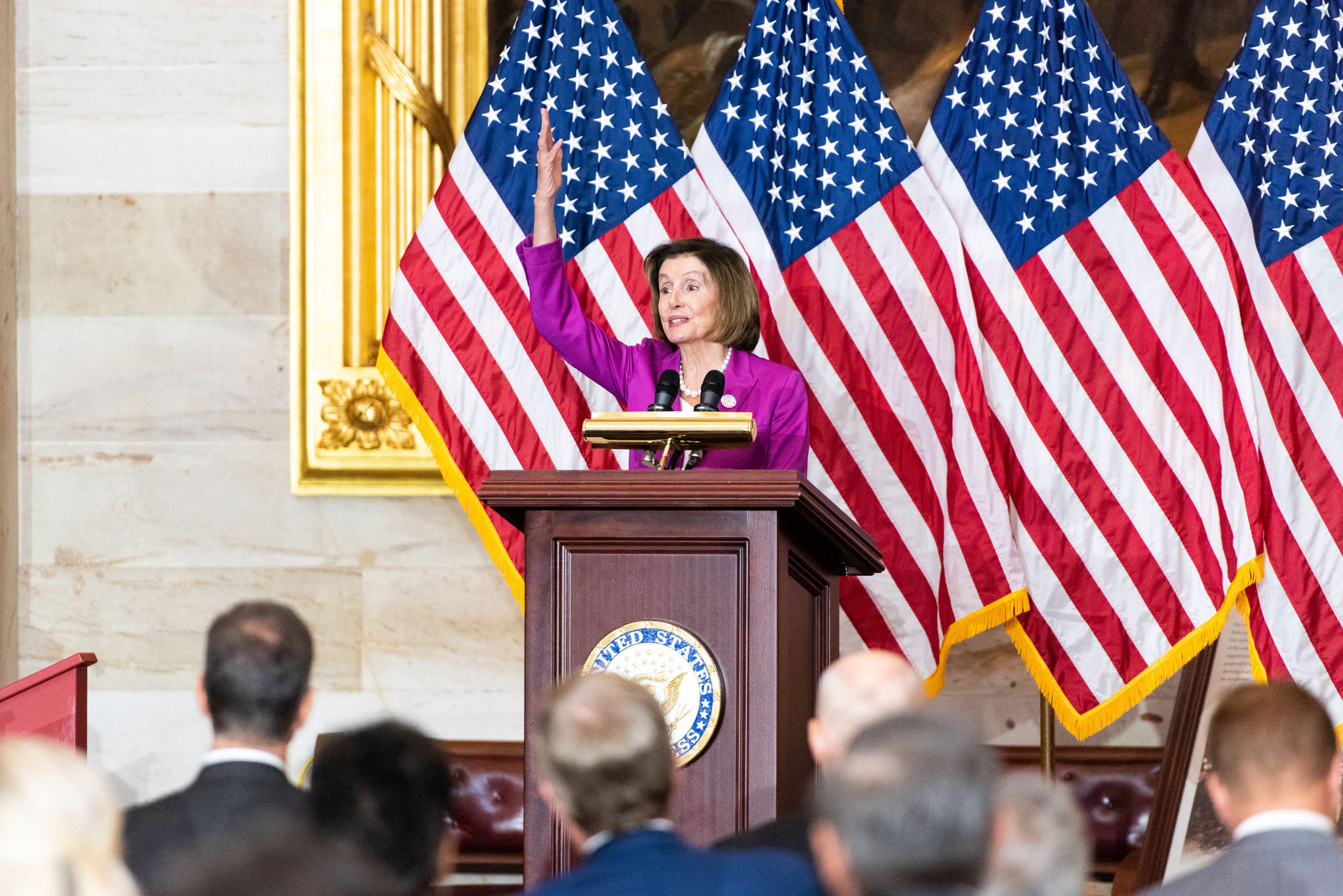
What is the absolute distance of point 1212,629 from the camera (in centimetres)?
562

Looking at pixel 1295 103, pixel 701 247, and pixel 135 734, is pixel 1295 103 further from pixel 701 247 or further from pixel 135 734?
pixel 135 734

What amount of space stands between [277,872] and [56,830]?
0.33m

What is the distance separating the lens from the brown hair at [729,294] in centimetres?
485

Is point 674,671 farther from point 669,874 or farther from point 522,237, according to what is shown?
point 522,237

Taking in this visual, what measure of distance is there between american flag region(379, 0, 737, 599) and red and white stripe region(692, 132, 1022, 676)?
0.41 m

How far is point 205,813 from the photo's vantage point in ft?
8.09

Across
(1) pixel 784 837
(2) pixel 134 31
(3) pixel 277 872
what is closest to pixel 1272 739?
(1) pixel 784 837

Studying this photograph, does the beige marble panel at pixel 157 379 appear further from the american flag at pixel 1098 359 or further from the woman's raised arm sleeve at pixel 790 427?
the american flag at pixel 1098 359

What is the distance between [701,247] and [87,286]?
10.2 feet

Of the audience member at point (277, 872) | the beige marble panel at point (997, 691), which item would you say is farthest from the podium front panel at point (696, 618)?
the beige marble panel at point (997, 691)

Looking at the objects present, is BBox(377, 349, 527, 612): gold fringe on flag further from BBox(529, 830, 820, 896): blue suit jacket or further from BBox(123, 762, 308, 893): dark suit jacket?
BBox(529, 830, 820, 896): blue suit jacket

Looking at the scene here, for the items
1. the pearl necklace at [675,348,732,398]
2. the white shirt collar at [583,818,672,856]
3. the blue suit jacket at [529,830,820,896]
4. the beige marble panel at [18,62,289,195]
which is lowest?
the blue suit jacket at [529,830,820,896]

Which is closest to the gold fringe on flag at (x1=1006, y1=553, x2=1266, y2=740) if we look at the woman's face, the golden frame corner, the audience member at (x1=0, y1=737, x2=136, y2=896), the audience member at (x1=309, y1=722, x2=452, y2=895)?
the woman's face

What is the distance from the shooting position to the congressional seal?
3482mm
